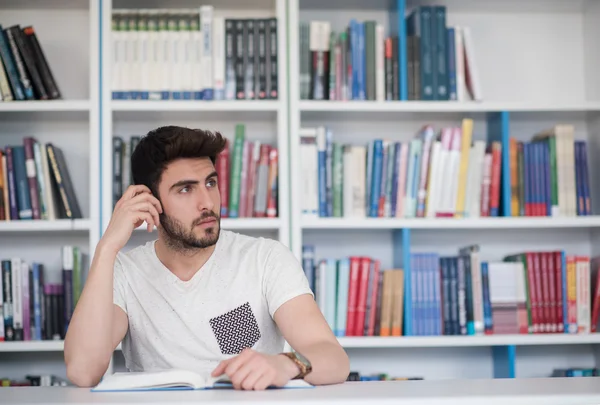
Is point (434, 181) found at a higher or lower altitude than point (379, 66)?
lower

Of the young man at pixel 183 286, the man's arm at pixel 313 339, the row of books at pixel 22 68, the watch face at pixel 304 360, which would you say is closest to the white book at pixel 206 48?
the row of books at pixel 22 68

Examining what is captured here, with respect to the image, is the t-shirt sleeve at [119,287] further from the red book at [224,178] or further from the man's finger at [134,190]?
the red book at [224,178]

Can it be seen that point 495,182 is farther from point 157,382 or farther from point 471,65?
point 157,382

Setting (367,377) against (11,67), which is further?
(367,377)

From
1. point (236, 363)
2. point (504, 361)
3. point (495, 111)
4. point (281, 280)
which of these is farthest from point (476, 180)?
point (236, 363)

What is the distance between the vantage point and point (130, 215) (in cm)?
190

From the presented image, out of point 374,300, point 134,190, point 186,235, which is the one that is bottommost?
point 374,300

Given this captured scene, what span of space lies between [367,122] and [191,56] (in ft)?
2.64

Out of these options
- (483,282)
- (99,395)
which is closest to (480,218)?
(483,282)

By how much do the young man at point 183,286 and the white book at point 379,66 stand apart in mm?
1108

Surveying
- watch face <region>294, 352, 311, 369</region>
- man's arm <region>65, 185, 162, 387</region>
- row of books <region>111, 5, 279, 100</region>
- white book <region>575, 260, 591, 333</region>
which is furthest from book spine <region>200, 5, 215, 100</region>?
watch face <region>294, 352, 311, 369</region>

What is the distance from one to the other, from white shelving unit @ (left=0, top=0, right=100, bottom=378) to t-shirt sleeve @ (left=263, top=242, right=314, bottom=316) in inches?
53.0

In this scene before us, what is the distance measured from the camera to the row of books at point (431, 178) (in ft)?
10.1

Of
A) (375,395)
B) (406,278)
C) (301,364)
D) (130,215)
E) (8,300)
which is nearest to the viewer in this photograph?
(375,395)
